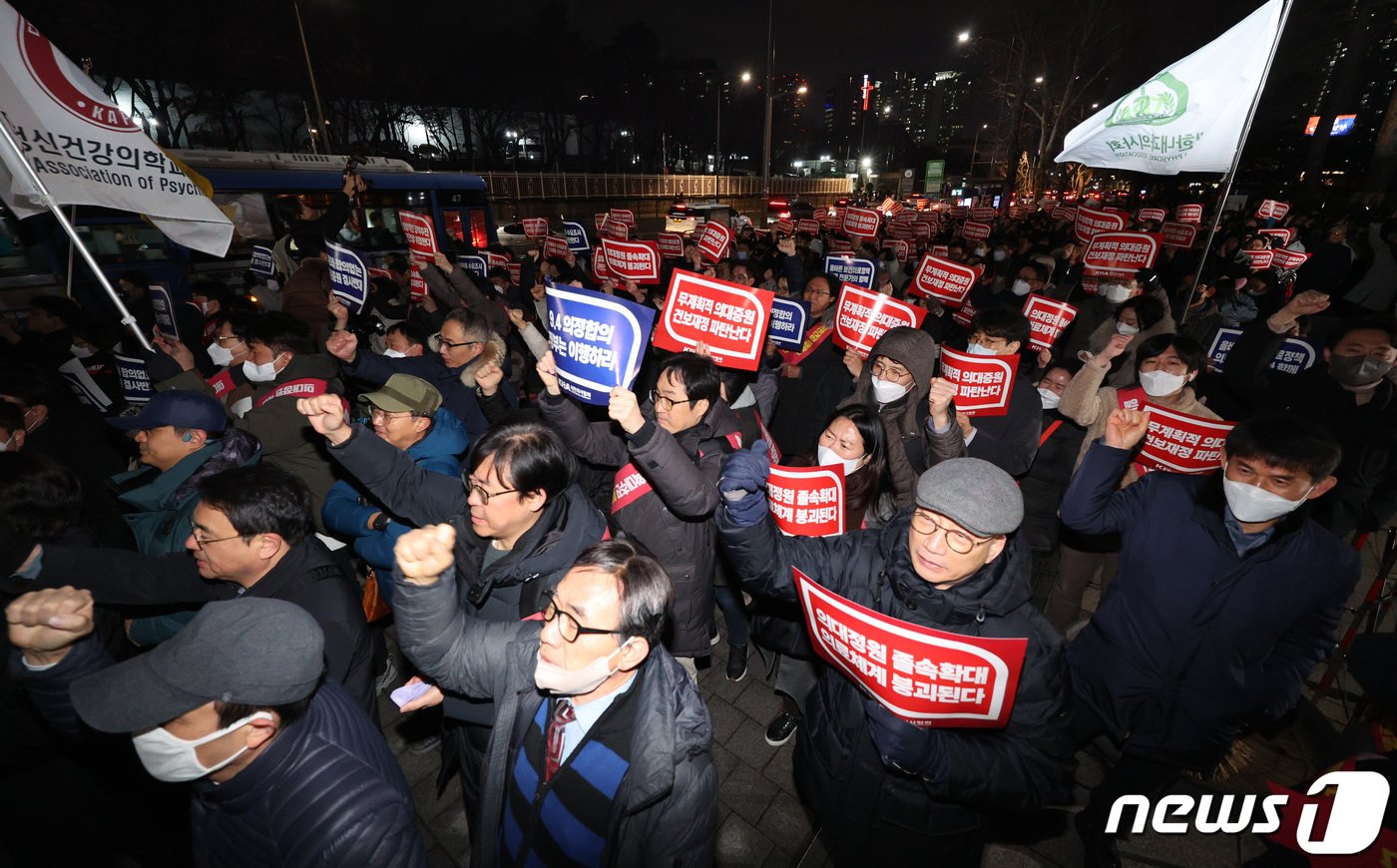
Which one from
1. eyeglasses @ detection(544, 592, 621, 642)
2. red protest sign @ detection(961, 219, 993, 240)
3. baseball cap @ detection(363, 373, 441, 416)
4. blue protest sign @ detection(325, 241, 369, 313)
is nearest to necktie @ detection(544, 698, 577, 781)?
eyeglasses @ detection(544, 592, 621, 642)

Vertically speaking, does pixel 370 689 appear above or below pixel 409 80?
below

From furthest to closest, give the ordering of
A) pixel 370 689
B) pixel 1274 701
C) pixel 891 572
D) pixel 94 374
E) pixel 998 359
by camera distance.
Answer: pixel 94 374 < pixel 998 359 < pixel 370 689 < pixel 1274 701 < pixel 891 572

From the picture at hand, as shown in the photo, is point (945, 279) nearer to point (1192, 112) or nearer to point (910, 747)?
point (1192, 112)

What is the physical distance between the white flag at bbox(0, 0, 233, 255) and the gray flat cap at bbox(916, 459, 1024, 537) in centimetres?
550

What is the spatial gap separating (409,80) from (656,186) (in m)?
19.8

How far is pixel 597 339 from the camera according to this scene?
315 centimetres

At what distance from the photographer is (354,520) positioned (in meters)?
3.26

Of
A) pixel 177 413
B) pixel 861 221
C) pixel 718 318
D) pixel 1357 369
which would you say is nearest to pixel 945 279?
pixel 1357 369

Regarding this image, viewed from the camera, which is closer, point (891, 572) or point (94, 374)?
point (891, 572)

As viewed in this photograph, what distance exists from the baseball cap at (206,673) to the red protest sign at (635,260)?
6.84 m

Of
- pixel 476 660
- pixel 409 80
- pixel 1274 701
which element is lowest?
pixel 1274 701

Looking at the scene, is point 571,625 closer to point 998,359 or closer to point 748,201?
point 998,359

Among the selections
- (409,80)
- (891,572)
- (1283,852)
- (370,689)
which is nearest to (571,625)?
(891,572)

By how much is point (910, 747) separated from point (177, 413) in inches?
149
